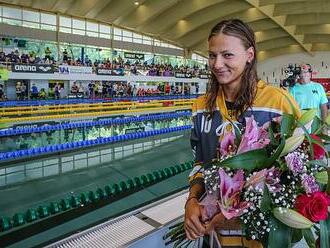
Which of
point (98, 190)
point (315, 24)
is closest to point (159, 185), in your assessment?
point (98, 190)

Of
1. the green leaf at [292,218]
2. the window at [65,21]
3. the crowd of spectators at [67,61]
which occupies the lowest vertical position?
the green leaf at [292,218]

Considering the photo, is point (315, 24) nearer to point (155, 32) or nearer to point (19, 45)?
point (155, 32)

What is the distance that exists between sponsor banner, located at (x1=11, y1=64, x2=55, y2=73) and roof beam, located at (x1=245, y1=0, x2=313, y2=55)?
14.4 m

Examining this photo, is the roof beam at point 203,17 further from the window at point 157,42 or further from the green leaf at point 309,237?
the green leaf at point 309,237

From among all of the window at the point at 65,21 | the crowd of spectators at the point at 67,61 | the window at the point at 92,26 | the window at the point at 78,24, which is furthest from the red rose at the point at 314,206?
the window at the point at 92,26

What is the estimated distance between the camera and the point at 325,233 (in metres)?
1.06

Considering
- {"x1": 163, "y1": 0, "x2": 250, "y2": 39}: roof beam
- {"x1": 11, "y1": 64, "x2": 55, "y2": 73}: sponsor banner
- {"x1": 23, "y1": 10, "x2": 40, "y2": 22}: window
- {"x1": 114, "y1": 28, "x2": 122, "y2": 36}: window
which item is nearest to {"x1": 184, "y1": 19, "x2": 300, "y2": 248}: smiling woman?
{"x1": 11, "y1": 64, "x2": 55, "y2": 73}: sponsor banner

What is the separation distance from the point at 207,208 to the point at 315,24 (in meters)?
31.7

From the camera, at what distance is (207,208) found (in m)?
1.15

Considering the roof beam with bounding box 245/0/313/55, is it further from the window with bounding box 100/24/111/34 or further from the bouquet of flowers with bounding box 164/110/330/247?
the bouquet of flowers with bounding box 164/110/330/247

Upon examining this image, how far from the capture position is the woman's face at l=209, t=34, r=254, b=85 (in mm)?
1270

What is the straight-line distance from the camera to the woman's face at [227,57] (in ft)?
4.17

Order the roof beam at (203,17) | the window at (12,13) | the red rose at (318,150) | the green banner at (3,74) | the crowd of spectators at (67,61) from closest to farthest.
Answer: the red rose at (318,150) → the green banner at (3,74) → the crowd of spectators at (67,61) → the window at (12,13) → the roof beam at (203,17)

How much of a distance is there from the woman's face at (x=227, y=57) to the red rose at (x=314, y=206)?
0.51 meters
